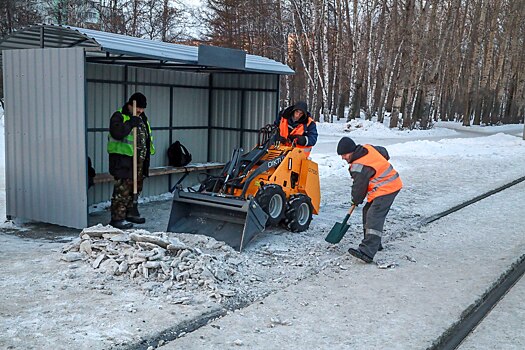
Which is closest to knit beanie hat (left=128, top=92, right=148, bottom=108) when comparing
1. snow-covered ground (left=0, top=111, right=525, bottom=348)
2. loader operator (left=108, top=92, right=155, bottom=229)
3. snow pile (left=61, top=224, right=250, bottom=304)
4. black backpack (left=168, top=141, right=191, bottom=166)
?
loader operator (left=108, top=92, right=155, bottom=229)

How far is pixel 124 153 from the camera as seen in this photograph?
8695 millimetres

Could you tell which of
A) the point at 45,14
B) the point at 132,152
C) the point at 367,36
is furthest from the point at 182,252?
the point at 367,36

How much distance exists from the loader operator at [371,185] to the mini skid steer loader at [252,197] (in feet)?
4.19

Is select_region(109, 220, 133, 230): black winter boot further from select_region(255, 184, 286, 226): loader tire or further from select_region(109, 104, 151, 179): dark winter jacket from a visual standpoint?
select_region(255, 184, 286, 226): loader tire

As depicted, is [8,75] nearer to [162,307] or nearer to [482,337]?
[162,307]

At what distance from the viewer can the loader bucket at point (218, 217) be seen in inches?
297

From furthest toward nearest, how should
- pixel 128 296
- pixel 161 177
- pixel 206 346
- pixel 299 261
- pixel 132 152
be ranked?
pixel 161 177
pixel 132 152
pixel 299 261
pixel 128 296
pixel 206 346

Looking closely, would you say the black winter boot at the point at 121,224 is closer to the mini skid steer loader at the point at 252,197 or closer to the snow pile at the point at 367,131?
the mini skid steer loader at the point at 252,197

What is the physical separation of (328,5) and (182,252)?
2899 centimetres

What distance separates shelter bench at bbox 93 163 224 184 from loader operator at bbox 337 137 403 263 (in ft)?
14.0

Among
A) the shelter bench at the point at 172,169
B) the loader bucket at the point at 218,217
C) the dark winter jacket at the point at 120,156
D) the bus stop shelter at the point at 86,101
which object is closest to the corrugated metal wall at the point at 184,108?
the bus stop shelter at the point at 86,101

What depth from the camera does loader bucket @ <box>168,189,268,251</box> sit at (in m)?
7.54

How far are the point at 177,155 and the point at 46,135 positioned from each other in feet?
12.3

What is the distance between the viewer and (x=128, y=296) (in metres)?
5.71
